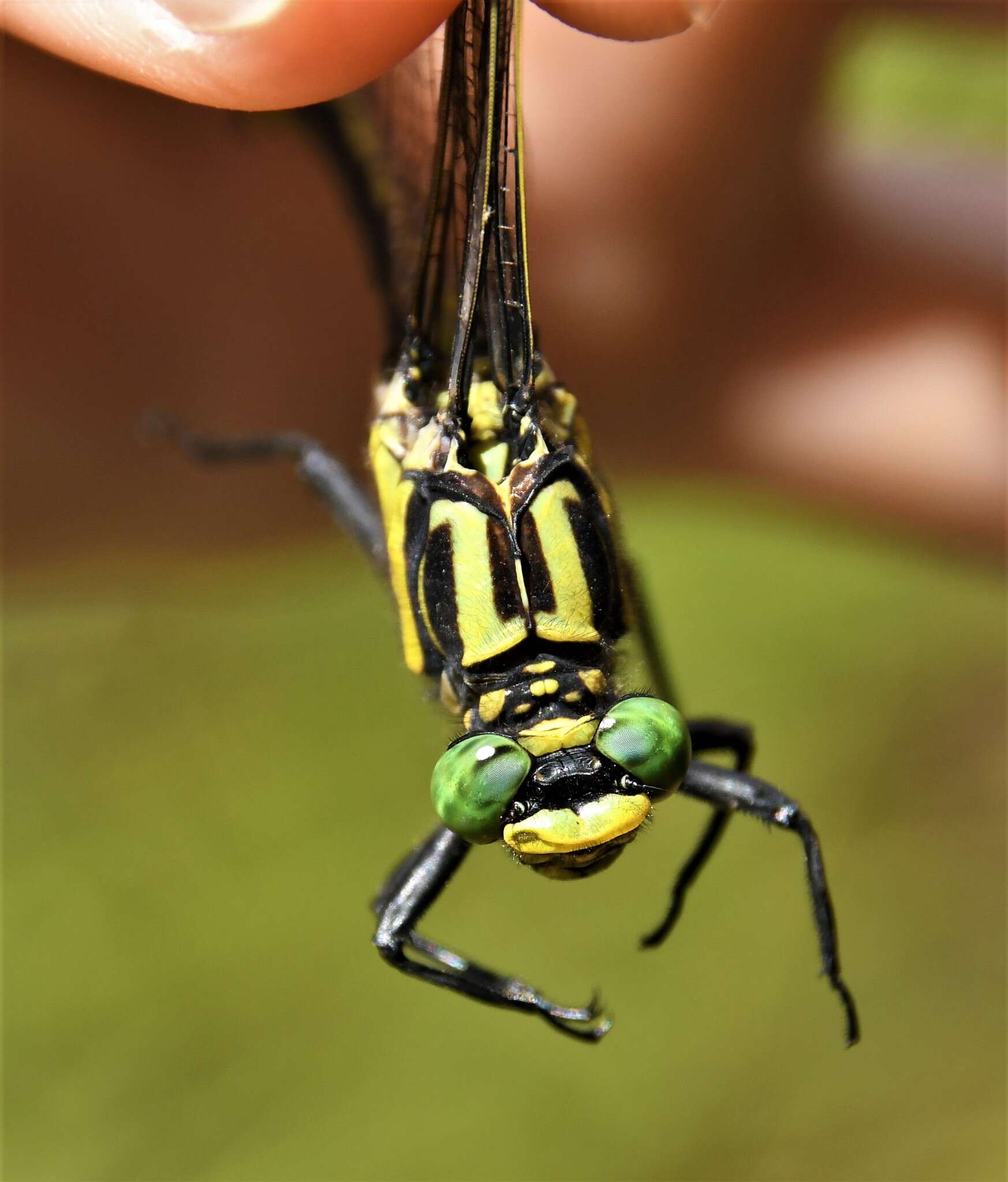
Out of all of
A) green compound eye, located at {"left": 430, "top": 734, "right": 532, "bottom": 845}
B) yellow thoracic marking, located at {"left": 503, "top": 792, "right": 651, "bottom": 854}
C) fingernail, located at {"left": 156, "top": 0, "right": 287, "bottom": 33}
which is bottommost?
yellow thoracic marking, located at {"left": 503, "top": 792, "right": 651, "bottom": 854}

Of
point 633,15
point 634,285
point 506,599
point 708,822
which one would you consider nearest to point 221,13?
point 633,15

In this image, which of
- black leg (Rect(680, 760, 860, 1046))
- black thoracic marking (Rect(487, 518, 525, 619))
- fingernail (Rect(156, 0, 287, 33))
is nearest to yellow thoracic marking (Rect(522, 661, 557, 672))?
black thoracic marking (Rect(487, 518, 525, 619))

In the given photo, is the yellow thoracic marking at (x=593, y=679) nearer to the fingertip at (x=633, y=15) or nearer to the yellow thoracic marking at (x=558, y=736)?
the yellow thoracic marking at (x=558, y=736)

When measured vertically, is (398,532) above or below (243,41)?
below

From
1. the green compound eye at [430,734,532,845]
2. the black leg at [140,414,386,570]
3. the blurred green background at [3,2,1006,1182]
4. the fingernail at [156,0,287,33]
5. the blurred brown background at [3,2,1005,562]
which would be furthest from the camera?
the blurred green background at [3,2,1006,1182]

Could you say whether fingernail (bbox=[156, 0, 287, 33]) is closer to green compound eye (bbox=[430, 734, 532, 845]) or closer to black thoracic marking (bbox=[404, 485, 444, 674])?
black thoracic marking (bbox=[404, 485, 444, 674])

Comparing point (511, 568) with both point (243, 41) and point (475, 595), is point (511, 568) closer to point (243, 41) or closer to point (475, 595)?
point (475, 595)
